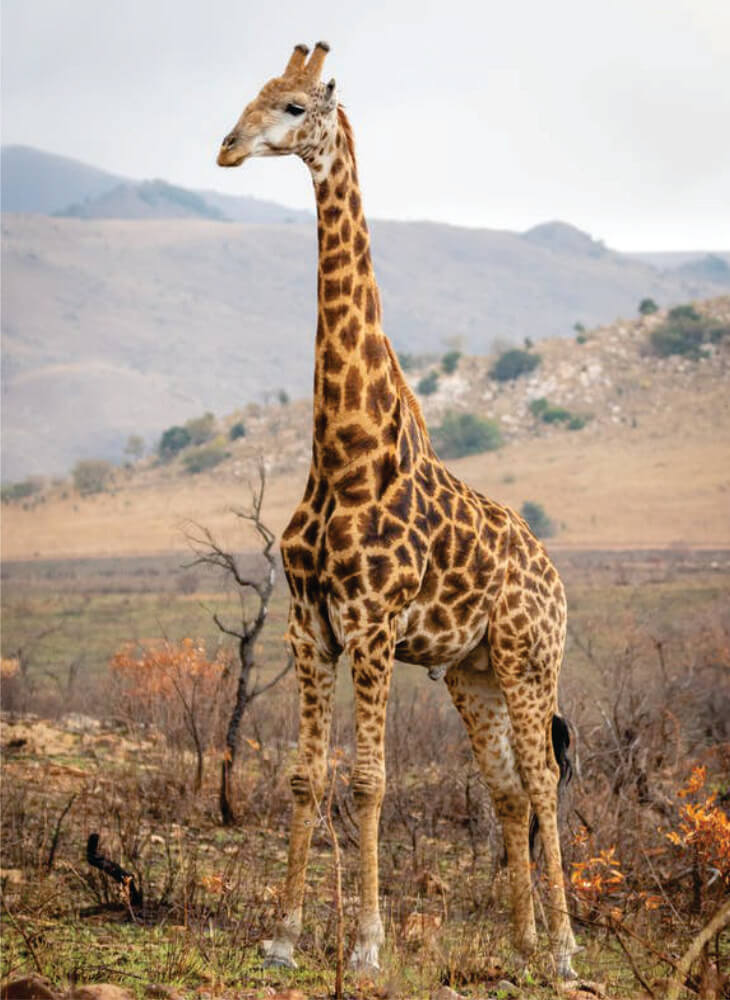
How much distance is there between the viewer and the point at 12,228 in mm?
181625

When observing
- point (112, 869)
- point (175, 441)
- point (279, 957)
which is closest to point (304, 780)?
point (279, 957)

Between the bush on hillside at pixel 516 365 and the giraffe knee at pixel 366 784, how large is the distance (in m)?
62.9

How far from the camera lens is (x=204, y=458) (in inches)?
2539

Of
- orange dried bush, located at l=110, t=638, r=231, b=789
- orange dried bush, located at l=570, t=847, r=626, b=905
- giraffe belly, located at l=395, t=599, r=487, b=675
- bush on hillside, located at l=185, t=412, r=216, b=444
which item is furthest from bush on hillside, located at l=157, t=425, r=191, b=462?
giraffe belly, located at l=395, t=599, r=487, b=675

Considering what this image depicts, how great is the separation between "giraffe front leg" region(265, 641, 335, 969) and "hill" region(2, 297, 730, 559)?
40.5m

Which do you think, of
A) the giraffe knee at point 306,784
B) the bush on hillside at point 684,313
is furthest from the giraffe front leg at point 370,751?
the bush on hillside at point 684,313

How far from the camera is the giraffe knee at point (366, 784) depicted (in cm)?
647

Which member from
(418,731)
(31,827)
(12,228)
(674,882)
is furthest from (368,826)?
(12,228)

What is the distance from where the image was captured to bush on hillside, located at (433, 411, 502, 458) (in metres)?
59.9

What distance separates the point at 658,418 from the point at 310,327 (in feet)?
376

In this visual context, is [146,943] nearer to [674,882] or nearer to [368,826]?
[368,826]

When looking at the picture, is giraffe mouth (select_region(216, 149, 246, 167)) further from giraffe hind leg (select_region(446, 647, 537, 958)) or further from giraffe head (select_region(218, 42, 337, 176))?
giraffe hind leg (select_region(446, 647, 537, 958))

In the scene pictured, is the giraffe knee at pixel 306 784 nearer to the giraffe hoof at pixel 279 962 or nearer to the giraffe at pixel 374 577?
the giraffe at pixel 374 577

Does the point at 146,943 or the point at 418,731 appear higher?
the point at 146,943
